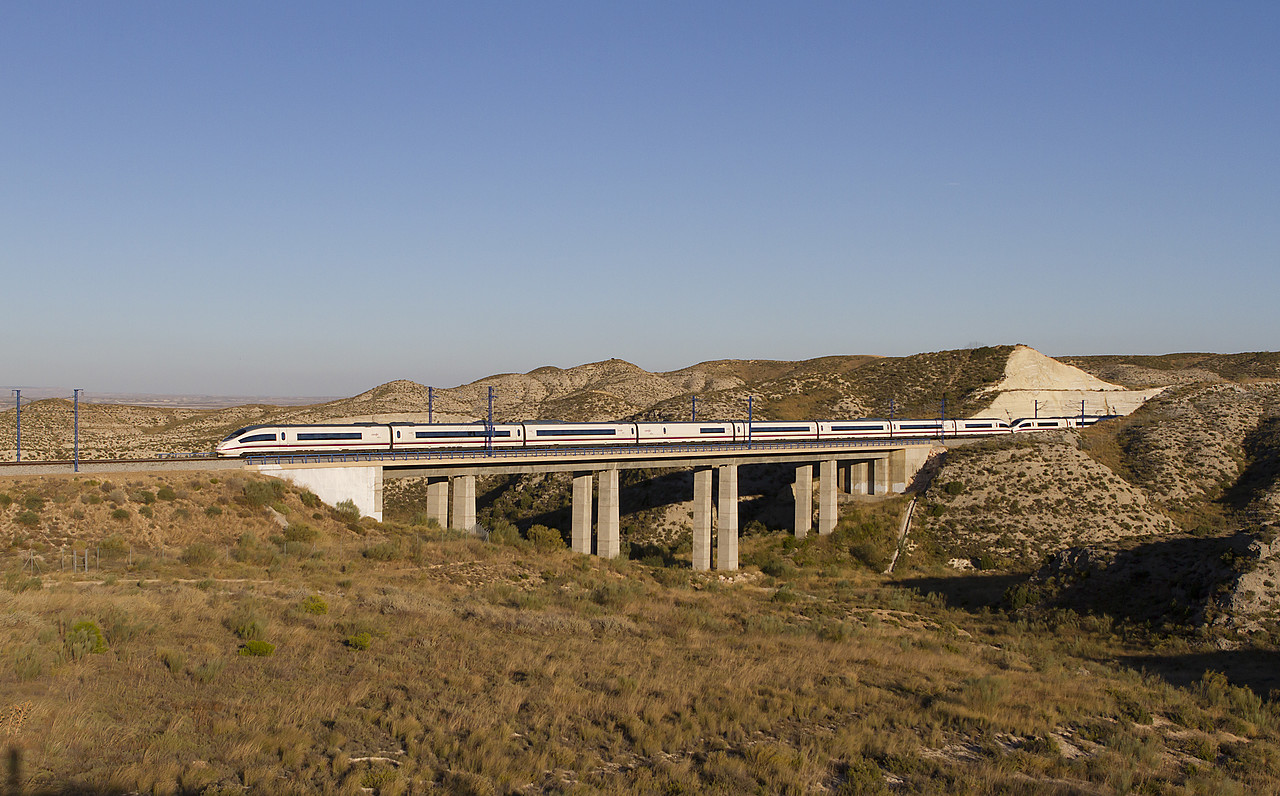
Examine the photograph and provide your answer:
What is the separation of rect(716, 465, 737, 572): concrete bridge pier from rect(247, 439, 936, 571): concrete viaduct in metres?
0.07

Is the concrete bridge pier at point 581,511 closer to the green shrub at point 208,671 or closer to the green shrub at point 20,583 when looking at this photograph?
the green shrub at point 20,583

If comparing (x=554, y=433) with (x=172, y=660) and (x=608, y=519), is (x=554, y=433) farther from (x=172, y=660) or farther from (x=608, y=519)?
(x=172, y=660)

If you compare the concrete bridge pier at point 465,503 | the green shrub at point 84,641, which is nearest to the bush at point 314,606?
the green shrub at point 84,641

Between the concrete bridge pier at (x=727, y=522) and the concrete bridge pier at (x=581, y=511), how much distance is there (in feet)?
32.7

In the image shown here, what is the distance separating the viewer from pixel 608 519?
56.7 metres

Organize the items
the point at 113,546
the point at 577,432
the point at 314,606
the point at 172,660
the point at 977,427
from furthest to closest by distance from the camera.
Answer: the point at 977,427 → the point at 577,432 → the point at 113,546 → the point at 314,606 → the point at 172,660

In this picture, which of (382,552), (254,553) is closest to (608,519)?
(382,552)

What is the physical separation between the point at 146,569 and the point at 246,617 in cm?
1023

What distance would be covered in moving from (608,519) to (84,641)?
38.3 meters

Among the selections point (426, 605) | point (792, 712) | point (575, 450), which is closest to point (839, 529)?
point (575, 450)

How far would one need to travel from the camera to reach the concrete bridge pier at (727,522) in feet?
203

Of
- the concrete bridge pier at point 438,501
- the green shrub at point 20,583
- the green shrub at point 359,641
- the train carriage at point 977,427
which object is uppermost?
the train carriage at point 977,427

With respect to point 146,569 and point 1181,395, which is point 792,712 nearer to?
point 146,569

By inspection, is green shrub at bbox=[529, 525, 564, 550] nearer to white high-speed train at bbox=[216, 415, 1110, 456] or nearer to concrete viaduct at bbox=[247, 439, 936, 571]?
concrete viaduct at bbox=[247, 439, 936, 571]
